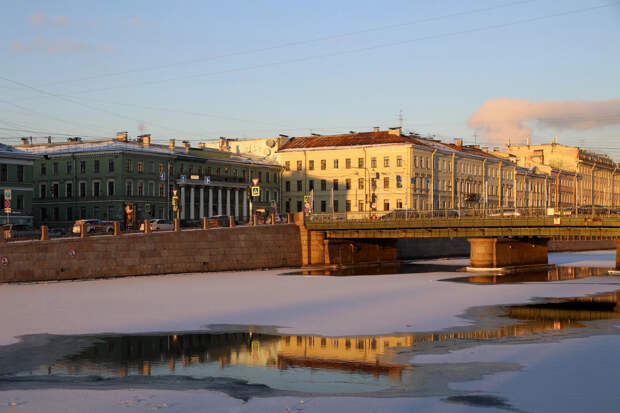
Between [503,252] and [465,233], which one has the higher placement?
[465,233]

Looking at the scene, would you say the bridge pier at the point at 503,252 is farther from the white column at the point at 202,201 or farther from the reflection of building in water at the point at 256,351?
the white column at the point at 202,201

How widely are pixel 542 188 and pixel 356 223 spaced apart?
86593mm

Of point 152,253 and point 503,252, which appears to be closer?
point 152,253

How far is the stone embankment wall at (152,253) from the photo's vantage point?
55031mm

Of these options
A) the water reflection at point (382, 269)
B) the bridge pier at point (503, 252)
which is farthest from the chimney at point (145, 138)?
the bridge pier at point (503, 252)

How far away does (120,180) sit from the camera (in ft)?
314

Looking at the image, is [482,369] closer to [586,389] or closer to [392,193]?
[586,389]

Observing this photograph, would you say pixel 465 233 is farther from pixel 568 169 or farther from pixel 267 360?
pixel 568 169

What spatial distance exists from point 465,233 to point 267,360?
49.1 m

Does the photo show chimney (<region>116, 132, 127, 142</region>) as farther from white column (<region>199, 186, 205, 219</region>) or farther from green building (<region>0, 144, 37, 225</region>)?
green building (<region>0, 144, 37, 225</region>)

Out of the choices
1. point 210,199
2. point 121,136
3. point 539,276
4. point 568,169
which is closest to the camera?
point 539,276

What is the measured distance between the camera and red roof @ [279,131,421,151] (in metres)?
114

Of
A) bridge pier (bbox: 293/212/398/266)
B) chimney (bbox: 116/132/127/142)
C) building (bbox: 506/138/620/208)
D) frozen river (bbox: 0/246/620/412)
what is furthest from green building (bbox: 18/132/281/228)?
building (bbox: 506/138/620/208)

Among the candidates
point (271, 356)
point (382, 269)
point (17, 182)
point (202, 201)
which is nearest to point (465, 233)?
point (382, 269)
